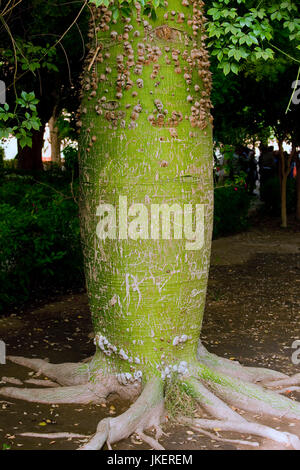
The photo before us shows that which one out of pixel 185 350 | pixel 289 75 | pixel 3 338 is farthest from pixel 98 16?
pixel 289 75

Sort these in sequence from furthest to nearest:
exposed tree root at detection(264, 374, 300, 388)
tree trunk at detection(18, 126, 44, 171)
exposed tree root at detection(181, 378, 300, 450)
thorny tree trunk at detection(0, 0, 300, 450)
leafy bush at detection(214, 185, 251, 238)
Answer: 1. tree trunk at detection(18, 126, 44, 171)
2. leafy bush at detection(214, 185, 251, 238)
3. exposed tree root at detection(264, 374, 300, 388)
4. thorny tree trunk at detection(0, 0, 300, 450)
5. exposed tree root at detection(181, 378, 300, 450)

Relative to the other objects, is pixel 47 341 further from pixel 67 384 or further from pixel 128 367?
pixel 128 367

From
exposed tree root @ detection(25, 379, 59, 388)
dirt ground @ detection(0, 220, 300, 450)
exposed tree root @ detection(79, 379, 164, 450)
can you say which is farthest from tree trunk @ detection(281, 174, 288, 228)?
exposed tree root @ detection(79, 379, 164, 450)

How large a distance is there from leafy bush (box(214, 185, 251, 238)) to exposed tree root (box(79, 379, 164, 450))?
7730mm

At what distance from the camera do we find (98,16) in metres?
4.32

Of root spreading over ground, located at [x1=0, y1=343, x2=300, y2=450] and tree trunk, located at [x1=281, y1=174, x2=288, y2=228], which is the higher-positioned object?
tree trunk, located at [x1=281, y1=174, x2=288, y2=228]

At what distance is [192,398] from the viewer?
14.0 feet

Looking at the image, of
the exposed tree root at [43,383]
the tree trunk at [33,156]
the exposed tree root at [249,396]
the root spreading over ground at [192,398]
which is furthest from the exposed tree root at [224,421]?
the tree trunk at [33,156]

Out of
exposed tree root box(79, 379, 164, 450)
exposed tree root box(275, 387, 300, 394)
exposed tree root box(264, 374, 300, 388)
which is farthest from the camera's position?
exposed tree root box(264, 374, 300, 388)

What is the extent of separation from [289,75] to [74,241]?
231 inches

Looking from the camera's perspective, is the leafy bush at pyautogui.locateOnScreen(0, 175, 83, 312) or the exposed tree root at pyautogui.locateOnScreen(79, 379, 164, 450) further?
the leafy bush at pyautogui.locateOnScreen(0, 175, 83, 312)

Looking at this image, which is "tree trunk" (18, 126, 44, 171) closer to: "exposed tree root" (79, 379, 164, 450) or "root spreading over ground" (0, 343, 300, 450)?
"root spreading over ground" (0, 343, 300, 450)

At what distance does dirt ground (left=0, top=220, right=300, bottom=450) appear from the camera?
13.1 ft

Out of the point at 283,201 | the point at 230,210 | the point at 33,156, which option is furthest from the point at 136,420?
the point at 33,156
